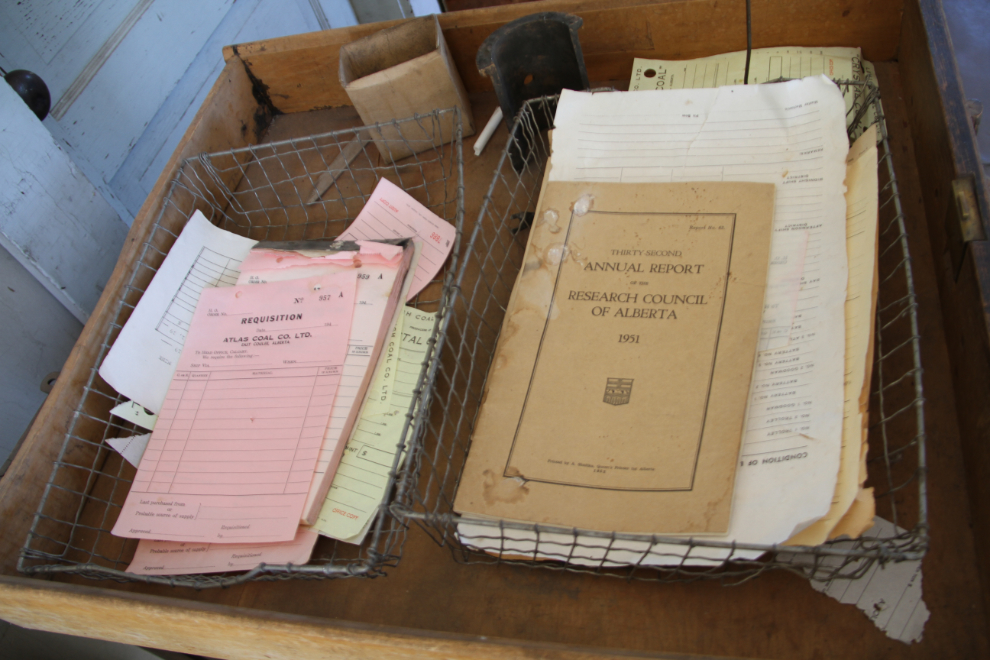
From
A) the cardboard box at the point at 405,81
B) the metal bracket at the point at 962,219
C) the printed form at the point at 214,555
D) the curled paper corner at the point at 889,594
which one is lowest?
the printed form at the point at 214,555

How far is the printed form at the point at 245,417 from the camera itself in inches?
22.3

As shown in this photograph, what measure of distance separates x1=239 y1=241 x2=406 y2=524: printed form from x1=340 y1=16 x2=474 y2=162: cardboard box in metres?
0.17

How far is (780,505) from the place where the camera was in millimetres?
446

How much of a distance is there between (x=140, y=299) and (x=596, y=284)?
49cm

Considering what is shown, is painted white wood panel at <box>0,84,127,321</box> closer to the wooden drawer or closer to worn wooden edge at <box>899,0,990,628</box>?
the wooden drawer

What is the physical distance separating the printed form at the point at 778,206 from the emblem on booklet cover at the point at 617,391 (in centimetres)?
9

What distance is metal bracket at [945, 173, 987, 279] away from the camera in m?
0.50

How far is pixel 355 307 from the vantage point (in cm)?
65

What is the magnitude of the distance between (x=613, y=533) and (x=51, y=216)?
847 millimetres

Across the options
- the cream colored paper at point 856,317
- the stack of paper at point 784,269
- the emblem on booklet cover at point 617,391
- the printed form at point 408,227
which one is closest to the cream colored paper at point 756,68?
the stack of paper at point 784,269

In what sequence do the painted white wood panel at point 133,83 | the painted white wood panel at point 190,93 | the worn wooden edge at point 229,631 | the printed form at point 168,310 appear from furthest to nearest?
the painted white wood panel at point 190,93 → the painted white wood panel at point 133,83 → the printed form at point 168,310 → the worn wooden edge at point 229,631

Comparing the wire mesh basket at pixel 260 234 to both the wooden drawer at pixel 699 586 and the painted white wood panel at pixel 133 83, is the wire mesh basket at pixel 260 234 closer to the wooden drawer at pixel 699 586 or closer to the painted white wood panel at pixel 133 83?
the wooden drawer at pixel 699 586

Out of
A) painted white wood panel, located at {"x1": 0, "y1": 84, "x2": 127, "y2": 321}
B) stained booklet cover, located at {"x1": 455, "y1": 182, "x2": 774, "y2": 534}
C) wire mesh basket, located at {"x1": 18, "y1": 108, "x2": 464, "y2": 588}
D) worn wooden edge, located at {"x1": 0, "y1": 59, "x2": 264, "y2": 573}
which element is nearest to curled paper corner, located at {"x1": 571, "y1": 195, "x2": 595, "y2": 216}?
stained booklet cover, located at {"x1": 455, "y1": 182, "x2": 774, "y2": 534}

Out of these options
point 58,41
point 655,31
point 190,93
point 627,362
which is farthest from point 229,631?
point 190,93
